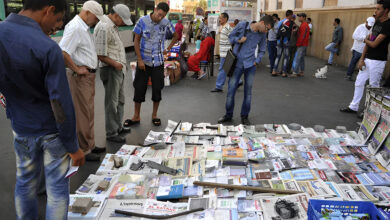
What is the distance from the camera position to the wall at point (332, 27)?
10.6 m

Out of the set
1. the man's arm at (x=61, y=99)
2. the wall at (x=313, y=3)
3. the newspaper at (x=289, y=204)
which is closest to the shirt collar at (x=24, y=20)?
the man's arm at (x=61, y=99)

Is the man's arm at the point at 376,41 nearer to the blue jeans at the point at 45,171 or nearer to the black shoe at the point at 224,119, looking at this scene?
the black shoe at the point at 224,119

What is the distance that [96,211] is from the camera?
7.60 ft

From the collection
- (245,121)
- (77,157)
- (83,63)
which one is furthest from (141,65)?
(77,157)

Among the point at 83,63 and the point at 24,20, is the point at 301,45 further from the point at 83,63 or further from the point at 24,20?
the point at 24,20

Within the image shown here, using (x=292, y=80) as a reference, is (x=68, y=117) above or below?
above

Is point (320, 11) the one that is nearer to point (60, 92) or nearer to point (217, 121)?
point (217, 121)

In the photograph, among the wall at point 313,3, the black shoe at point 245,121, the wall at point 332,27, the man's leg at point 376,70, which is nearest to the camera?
the black shoe at point 245,121

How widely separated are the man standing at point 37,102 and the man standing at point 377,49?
14.7ft

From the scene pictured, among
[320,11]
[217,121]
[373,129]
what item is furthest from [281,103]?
[320,11]

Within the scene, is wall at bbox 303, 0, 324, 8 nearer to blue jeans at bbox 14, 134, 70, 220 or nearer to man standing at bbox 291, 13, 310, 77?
man standing at bbox 291, 13, 310, 77

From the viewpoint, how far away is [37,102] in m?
1.65

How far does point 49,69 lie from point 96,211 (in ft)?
4.06

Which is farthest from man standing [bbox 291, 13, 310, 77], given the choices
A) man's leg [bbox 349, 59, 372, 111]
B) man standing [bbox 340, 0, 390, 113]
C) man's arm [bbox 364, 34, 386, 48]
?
man's arm [bbox 364, 34, 386, 48]
